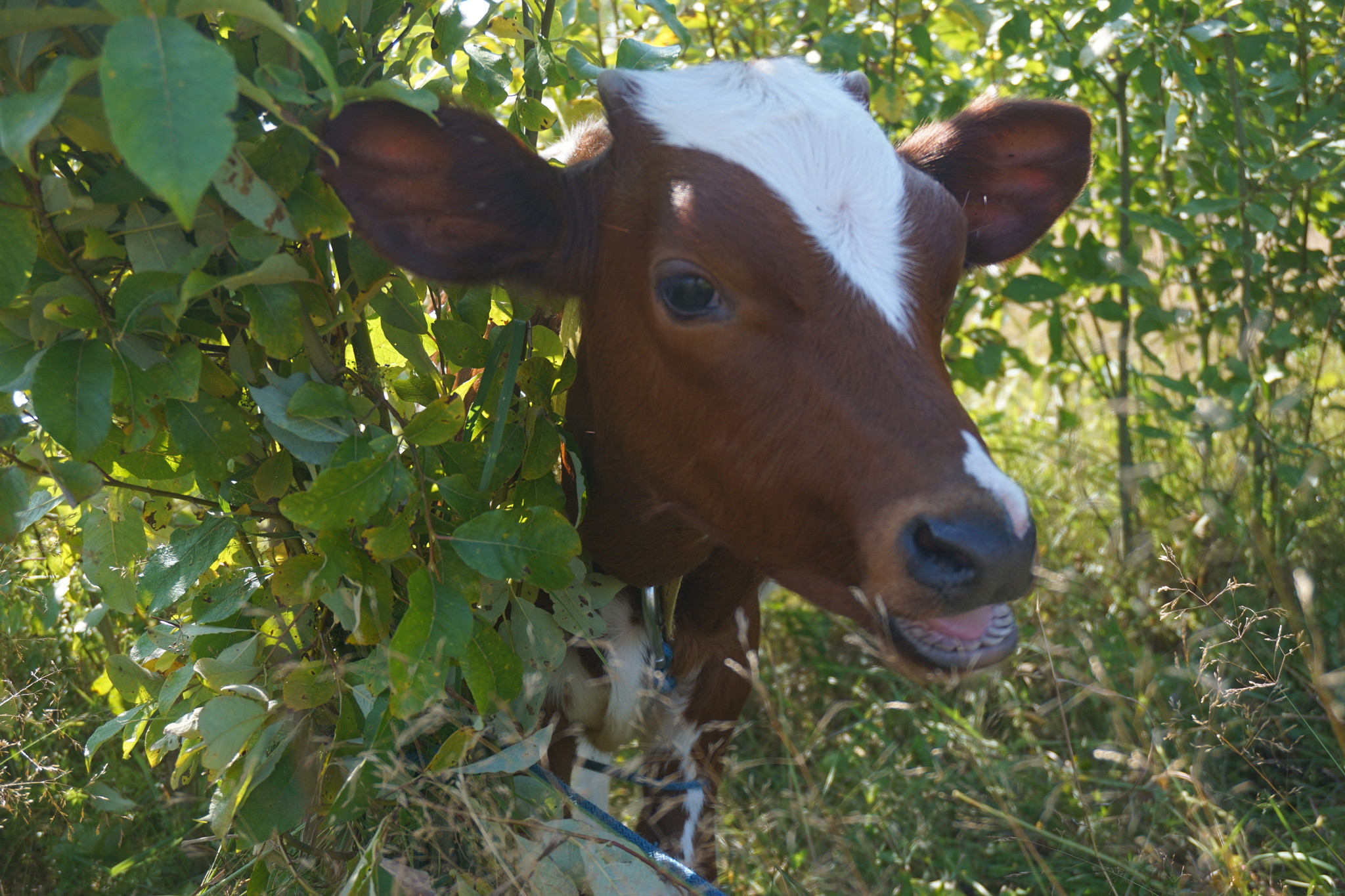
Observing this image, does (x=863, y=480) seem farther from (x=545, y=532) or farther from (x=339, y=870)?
(x=339, y=870)

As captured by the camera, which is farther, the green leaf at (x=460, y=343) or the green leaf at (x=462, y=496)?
the green leaf at (x=460, y=343)

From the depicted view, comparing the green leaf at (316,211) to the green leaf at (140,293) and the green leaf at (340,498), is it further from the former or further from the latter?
the green leaf at (340,498)

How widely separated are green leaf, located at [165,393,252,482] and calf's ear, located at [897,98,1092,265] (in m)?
1.57

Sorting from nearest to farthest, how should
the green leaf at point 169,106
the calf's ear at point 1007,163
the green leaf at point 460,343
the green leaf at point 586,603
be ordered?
the green leaf at point 169,106 < the green leaf at point 460,343 < the green leaf at point 586,603 < the calf's ear at point 1007,163

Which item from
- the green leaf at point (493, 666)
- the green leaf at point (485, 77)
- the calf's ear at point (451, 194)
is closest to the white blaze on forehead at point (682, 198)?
the calf's ear at point (451, 194)

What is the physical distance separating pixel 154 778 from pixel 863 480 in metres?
2.43

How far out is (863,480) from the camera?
1.75 m

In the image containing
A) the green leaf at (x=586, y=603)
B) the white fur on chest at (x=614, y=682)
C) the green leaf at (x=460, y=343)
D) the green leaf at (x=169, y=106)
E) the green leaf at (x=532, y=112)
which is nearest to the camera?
the green leaf at (x=169, y=106)

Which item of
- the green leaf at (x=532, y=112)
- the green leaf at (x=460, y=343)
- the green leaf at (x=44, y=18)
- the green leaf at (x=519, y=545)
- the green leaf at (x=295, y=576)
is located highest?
the green leaf at (x=44, y=18)

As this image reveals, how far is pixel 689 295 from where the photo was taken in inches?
74.7

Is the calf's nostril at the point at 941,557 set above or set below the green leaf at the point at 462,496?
above

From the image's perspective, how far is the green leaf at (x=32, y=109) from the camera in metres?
1.14

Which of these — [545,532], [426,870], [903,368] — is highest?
[903,368]

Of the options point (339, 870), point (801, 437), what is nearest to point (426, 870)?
point (339, 870)
